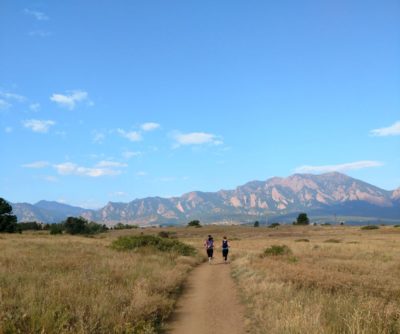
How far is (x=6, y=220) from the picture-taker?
278ft

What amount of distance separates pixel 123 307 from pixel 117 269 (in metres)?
6.41

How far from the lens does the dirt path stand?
10734mm

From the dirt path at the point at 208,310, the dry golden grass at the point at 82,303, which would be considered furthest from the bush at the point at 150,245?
the dry golden grass at the point at 82,303

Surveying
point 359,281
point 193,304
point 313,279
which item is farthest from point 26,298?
point 359,281

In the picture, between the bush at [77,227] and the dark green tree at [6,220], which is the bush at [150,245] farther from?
the bush at [77,227]

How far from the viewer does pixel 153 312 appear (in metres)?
11.6

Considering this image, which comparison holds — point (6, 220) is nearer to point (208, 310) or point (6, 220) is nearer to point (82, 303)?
point (208, 310)

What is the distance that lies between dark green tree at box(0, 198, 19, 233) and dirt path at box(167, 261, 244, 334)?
74563mm

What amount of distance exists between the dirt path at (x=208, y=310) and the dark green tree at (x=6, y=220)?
2936 inches

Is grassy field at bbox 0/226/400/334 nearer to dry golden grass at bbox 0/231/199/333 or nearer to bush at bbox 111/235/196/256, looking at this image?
dry golden grass at bbox 0/231/199/333

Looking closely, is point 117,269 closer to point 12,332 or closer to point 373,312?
point 12,332

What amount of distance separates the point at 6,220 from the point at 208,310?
81.8 m

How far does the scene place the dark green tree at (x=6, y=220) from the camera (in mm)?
83938

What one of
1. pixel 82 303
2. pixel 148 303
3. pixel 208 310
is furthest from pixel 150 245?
pixel 82 303
